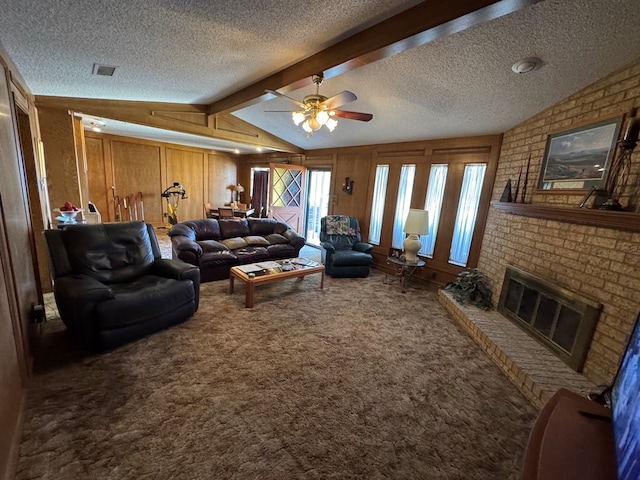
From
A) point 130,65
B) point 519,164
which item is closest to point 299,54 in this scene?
point 130,65

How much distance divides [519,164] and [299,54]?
2.77 m

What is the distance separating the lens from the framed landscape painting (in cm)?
215

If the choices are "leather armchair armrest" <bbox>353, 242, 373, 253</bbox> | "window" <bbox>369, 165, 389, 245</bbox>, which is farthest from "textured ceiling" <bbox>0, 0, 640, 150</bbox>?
"leather armchair armrest" <bbox>353, 242, 373, 253</bbox>

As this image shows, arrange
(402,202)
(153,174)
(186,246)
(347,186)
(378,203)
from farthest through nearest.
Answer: (153,174), (347,186), (378,203), (402,202), (186,246)

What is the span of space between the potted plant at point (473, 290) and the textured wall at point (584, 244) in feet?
0.42

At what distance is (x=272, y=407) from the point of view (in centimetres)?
180

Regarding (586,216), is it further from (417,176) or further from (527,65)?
(417,176)

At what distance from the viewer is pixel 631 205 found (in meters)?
1.95

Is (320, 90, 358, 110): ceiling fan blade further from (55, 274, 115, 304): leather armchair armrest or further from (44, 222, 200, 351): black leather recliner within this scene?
(55, 274, 115, 304): leather armchair armrest

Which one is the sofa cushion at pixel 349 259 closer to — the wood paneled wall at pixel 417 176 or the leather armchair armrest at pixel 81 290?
the wood paneled wall at pixel 417 176

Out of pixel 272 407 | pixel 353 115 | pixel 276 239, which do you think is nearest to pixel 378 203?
pixel 276 239

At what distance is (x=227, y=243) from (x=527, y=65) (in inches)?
161

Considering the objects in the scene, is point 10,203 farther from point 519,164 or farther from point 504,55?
point 519,164

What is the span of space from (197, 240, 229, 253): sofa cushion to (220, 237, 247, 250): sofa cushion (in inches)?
4.1
